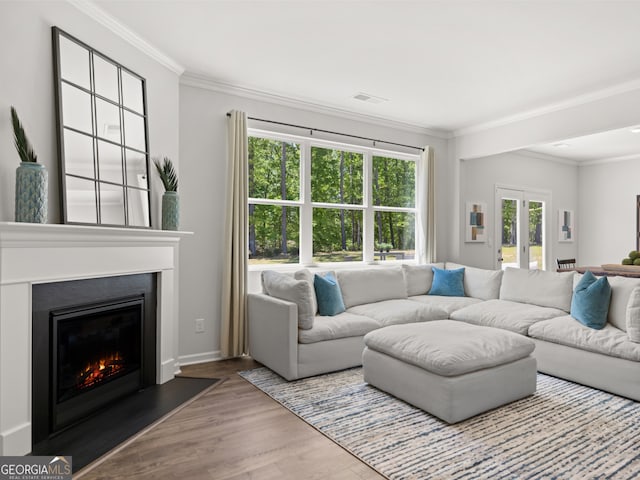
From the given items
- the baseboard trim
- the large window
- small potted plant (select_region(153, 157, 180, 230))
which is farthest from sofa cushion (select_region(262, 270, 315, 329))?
small potted plant (select_region(153, 157, 180, 230))

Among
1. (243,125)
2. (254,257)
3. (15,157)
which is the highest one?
(243,125)

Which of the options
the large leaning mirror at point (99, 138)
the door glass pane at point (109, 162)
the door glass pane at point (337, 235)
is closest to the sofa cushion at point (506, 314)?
the door glass pane at point (337, 235)

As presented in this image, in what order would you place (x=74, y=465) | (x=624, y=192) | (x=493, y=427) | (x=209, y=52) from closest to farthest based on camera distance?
1. (x=74, y=465)
2. (x=493, y=427)
3. (x=209, y=52)
4. (x=624, y=192)

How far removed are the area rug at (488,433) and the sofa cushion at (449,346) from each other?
332 millimetres

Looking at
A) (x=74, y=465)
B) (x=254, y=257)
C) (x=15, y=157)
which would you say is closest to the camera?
(x=74, y=465)

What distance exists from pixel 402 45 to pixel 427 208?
8.95ft

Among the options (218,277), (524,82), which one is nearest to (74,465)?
(218,277)

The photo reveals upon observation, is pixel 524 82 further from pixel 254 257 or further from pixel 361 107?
pixel 254 257

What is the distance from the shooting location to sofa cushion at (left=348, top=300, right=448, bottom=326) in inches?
155

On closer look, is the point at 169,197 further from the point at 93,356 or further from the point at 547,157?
the point at 547,157

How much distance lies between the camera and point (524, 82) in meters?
3.98

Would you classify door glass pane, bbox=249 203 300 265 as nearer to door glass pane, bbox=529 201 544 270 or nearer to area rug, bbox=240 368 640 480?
area rug, bbox=240 368 640 480

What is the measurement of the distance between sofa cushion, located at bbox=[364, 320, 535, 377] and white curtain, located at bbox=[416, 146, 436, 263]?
7.89ft

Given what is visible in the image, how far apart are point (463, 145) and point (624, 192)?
3.89 metres
